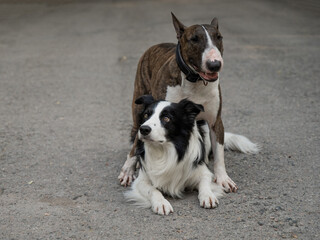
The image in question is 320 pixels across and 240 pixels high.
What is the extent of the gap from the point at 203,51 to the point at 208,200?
53.5 inches

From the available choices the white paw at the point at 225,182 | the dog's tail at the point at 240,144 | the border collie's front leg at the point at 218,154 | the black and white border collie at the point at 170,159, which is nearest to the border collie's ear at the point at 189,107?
the black and white border collie at the point at 170,159

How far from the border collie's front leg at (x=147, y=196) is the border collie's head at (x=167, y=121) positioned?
1.66 ft

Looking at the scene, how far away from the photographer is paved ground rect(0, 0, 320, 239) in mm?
4141

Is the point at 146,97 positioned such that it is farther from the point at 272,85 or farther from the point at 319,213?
the point at 272,85

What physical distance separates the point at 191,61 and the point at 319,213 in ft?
5.85

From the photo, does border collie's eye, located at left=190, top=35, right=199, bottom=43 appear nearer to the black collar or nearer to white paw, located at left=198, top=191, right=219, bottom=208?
the black collar

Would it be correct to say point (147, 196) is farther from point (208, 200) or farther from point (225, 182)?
point (225, 182)

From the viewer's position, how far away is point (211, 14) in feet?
52.9

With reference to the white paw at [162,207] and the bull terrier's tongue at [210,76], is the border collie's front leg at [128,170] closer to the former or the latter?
Result: the white paw at [162,207]

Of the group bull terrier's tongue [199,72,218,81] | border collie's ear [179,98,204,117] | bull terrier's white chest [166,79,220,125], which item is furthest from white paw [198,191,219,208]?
bull terrier's tongue [199,72,218,81]

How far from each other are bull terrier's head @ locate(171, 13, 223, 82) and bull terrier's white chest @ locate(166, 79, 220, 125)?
0.22 metres

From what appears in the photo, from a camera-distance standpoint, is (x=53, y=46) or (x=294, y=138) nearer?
(x=294, y=138)

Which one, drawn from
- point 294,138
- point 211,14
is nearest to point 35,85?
point 294,138

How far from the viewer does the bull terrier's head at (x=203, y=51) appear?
4.39 m
